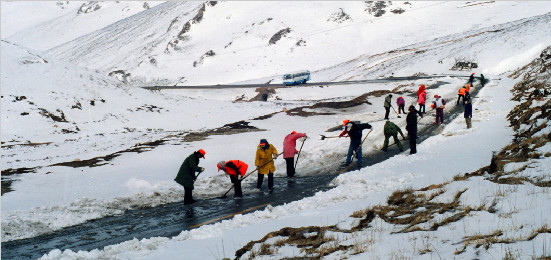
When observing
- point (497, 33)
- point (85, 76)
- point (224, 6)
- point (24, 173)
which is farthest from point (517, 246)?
point (224, 6)

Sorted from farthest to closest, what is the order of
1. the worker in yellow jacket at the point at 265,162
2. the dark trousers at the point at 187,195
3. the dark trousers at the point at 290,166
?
the dark trousers at the point at 290,166 → the worker in yellow jacket at the point at 265,162 → the dark trousers at the point at 187,195

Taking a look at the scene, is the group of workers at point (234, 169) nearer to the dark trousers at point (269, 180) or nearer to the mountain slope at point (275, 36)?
the dark trousers at point (269, 180)

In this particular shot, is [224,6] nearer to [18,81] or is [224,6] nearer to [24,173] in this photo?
[18,81]

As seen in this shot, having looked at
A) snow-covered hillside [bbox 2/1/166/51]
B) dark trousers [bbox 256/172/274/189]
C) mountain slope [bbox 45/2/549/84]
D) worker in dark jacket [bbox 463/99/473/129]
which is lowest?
dark trousers [bbox 256/172/274/189]

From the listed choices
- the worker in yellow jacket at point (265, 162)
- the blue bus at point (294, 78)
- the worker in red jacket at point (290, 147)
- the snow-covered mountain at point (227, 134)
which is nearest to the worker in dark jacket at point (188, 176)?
the snow-covered mountain at point (227, 134)

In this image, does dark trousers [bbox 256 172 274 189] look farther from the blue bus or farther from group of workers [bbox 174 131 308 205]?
the blue bus

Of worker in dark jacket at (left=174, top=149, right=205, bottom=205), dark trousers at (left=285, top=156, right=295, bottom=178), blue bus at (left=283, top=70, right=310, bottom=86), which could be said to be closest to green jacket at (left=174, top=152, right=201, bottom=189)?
worker in dark jacket at (left=174, top=149, right=205, bottom=205)

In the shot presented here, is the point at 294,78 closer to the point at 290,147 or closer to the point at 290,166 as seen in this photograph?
the point at 290,166

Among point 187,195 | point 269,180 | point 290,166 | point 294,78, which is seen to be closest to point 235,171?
point 269,180

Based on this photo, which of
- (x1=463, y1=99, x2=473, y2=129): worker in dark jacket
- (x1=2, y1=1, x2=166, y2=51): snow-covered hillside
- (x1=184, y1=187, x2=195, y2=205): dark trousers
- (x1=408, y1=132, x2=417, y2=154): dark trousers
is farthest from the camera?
(x1=2, y1=1, x2=166, y2=51): snow-covered hillside

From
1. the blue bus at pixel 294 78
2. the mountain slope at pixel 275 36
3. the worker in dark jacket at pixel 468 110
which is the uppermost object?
the mountain slope at pixel 275 36

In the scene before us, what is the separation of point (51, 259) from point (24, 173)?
10014mm

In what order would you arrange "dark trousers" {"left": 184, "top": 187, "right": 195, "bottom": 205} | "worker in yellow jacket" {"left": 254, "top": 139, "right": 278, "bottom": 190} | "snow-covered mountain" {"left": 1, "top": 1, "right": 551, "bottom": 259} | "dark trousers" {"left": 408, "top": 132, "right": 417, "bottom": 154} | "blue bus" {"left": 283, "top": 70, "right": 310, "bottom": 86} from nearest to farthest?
"snow-covered mountain" {"left": 1, "top": 1, "right": 551, "bottom": 259}
"dark trousers" {"left": 184, "top": 187, "right": 195, "bottom": 205}
"worker in yellow jacket" {"left": 254, "top": 139, "right": 278, "bottom": 190}
"dark trousers" {"left": 408, "top": 132, "right": 417, "bottom": 154}
"blue bus" {"left": 283, "top": 70, "right": 310, "bottom": 86}

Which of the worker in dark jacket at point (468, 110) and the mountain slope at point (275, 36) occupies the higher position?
the mountain slope at point (275, 36)
